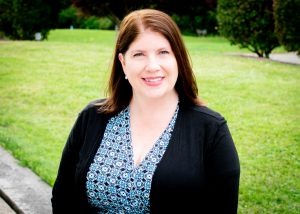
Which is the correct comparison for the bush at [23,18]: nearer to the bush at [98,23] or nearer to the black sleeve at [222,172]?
the black sleeve at [222,172]

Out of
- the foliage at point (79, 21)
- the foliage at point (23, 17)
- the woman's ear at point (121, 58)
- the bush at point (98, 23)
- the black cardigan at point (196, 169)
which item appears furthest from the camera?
the foliage at point (79, 21)

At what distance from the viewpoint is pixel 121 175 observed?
2.29 meters

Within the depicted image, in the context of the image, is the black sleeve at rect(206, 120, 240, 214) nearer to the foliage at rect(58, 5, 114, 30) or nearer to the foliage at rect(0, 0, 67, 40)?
the foliage at rect(0, 0, 67, 40)

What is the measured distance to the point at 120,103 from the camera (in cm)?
A: 263

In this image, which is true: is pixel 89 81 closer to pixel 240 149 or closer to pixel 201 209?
pixel 240 149

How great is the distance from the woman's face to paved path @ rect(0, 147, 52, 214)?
1658mm

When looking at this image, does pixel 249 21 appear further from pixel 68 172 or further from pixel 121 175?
pixel 121 175

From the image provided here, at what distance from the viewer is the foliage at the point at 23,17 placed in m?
17.5

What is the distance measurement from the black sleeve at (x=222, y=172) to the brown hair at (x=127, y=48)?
1.03 feet

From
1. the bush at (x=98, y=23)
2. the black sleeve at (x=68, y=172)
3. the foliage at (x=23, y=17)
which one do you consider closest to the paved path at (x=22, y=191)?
the black sleeve at (x=68, y=172)

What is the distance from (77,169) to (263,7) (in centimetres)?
1164

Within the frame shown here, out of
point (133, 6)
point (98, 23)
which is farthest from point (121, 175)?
point (98, 23)

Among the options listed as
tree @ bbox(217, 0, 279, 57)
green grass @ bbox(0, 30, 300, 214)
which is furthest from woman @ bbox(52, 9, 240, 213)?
tree @ bbox(217, 0, 279, 57)

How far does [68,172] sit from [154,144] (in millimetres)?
592
